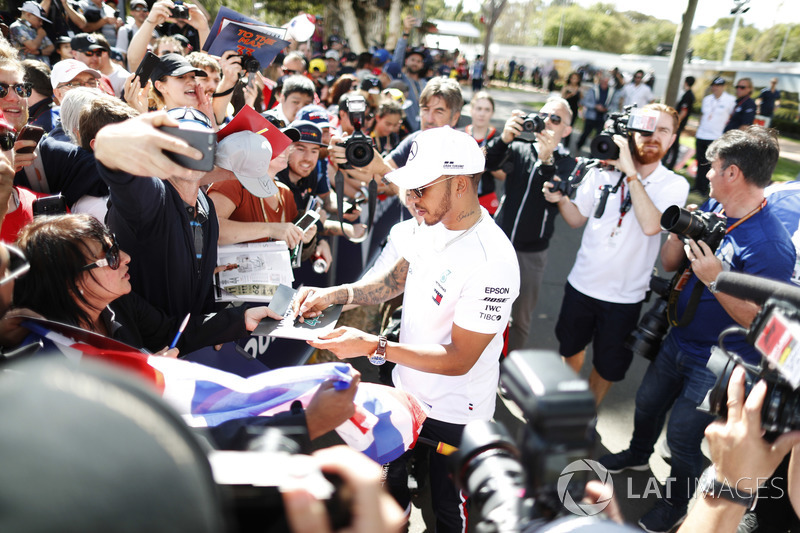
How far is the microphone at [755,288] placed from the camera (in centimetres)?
146

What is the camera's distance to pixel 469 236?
232 cm

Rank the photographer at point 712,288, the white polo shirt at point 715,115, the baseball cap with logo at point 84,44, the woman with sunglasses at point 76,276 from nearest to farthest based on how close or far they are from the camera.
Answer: the woman with sunglasses at point 76,276 < the photographer at point 712,288 < the baseball cap with logo at point 84,44 < the white polo shirt at point 715,115

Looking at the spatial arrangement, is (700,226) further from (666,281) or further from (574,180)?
(574,180)

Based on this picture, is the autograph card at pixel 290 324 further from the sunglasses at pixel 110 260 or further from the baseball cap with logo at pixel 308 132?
the baseball cap with logo at pixel 308 132

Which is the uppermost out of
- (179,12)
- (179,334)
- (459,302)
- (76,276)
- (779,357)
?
(179,12)

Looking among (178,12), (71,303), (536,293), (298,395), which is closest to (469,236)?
(298,395)

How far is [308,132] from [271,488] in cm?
307

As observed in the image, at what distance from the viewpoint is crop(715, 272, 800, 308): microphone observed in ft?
4.79

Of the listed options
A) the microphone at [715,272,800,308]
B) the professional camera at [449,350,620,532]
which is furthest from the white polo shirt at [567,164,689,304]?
the professional camera at [449,350,620,532]

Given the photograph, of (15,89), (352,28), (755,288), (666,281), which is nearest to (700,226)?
(666,281)

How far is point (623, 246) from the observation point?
3.44m

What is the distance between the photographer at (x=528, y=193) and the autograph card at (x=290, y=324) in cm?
227

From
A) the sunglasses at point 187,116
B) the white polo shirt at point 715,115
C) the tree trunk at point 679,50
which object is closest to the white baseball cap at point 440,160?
the sunglasses at point 187,116

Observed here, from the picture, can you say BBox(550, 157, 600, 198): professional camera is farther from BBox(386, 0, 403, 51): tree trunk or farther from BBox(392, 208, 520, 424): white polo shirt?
BBox(386, 0, 403, 51): tree trunk
